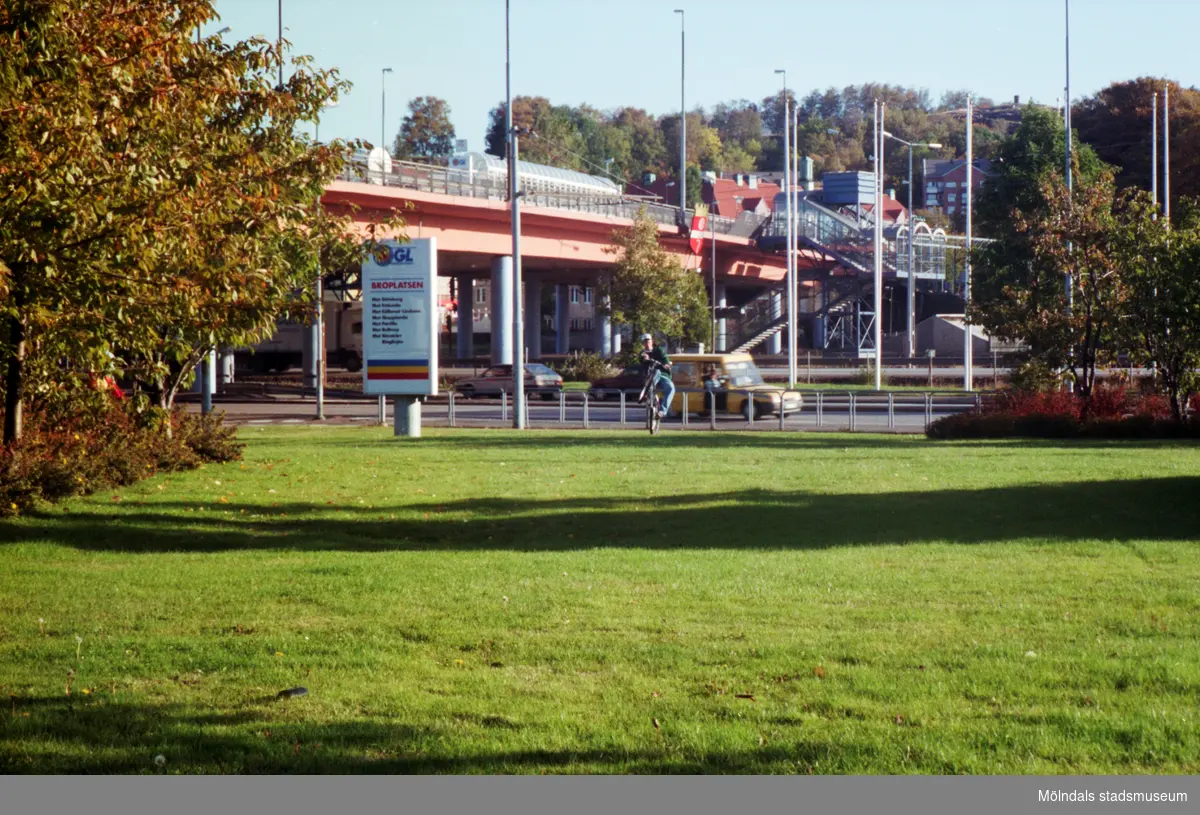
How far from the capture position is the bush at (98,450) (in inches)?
584

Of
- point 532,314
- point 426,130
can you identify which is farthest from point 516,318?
point 426,130

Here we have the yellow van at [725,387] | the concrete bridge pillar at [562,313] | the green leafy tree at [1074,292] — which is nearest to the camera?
the green leafy tree at [1074,292]

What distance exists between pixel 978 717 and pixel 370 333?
75.1 ft

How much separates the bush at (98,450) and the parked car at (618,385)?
24.7 meters

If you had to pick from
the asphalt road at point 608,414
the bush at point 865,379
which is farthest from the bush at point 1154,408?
the bush at point 865,379

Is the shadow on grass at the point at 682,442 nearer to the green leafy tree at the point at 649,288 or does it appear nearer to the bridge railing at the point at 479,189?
the bridge railing at the point at 479,189

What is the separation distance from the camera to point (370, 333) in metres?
28.2

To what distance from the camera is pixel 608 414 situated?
3925 cm

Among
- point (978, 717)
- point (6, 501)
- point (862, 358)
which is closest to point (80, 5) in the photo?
point (6, 501)

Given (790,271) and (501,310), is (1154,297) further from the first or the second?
(501,310)

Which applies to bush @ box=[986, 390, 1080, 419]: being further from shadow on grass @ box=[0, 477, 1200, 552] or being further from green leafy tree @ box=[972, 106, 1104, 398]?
shadow on grass @ box=[0, 477, 1200, 552]

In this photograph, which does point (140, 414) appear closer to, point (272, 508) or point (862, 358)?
point (272, 508)

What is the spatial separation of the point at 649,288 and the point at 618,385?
16960 millimetres

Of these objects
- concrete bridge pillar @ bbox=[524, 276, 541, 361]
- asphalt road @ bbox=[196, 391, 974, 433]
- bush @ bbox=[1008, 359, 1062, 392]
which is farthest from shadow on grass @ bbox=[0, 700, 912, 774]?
concrete bridge pillar @ bbox=[524, 276, 541, 361]
